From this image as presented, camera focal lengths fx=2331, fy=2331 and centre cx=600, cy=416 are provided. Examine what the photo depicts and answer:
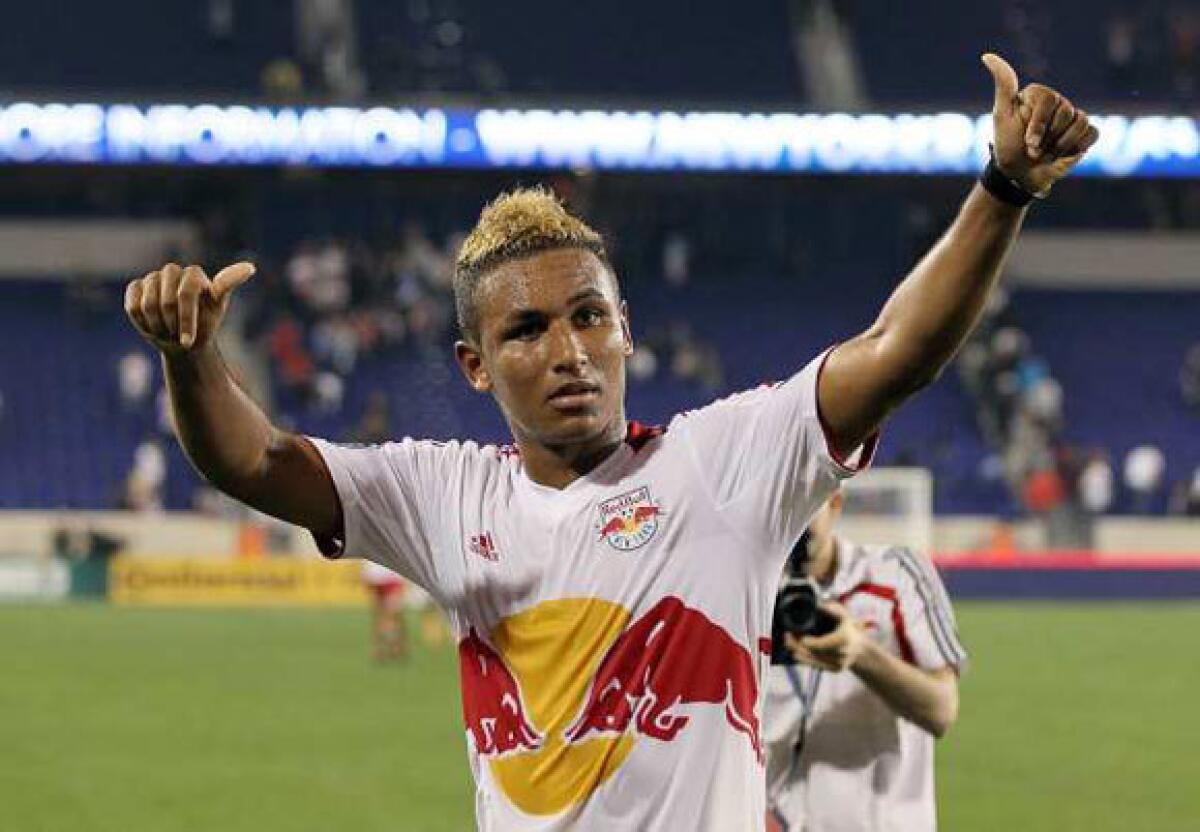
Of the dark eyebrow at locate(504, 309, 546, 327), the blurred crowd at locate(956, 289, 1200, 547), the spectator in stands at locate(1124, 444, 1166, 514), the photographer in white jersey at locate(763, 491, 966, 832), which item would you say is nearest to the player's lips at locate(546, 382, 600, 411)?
the dark eyebrow at locate(504, 309, 546, 327)

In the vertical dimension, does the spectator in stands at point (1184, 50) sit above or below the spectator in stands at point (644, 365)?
above

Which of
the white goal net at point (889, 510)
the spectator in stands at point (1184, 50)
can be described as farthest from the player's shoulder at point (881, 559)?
the spectator in stands at point (1184, 50)

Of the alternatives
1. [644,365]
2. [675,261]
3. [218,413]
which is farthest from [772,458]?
[675,261]

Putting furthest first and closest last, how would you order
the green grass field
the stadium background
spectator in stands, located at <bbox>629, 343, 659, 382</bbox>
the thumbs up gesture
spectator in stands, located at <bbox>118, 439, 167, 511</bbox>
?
1. spectator in stands, located at <bbox>629, 343, 659, 382</bbox>
2. spectator in stands, located at <bbox>118, 439, 167, 511</bbox>
3. the stadium background
4. the green grass field
5. the thumbs up gesture

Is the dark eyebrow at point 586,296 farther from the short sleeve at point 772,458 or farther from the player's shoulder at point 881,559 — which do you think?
the player's shoulder at point 881,559

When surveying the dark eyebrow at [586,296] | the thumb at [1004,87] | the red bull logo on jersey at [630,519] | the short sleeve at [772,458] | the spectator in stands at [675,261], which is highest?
the spectator in stands at [675,261]

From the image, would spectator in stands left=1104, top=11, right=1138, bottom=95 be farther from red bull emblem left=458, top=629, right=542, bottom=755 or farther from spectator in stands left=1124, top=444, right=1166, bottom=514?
red bull emblem left=458, top=629, right=542, bottom=755

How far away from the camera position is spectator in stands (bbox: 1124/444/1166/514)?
31.2m

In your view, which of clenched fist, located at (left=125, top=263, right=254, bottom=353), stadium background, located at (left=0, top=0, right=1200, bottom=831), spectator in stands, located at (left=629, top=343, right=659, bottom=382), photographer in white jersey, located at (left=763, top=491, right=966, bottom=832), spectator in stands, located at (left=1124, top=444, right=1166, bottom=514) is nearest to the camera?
clenched fist, located at (left=125, top=263, right=254, bottom=353)

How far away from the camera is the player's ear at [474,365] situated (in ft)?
12.0

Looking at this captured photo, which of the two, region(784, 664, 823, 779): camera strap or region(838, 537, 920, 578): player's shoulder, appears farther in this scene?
Answer: region(838, 537, 920, 578): player's shoulder

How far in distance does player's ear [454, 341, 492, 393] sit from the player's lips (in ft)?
0.56

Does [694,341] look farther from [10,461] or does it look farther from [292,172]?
[10,461]

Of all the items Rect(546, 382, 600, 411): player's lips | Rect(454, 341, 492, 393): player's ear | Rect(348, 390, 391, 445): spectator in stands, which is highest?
Rect(348, 390, 391, 445): spectator in stands
